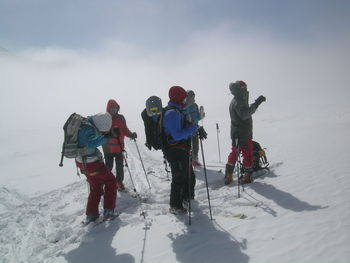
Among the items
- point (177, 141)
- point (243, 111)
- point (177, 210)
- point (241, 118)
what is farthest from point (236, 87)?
point (177, 210)

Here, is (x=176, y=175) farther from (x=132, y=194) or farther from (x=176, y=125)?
(x=132, y=194)

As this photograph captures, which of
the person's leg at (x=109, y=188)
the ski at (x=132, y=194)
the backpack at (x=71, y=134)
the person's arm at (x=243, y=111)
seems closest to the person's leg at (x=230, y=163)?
the person's arm at (x=243, y=111)

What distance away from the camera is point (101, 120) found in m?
5.10

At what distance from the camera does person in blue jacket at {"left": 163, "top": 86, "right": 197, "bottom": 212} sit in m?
4.82

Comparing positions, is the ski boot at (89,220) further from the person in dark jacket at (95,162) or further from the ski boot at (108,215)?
the ski boot at (108,215)

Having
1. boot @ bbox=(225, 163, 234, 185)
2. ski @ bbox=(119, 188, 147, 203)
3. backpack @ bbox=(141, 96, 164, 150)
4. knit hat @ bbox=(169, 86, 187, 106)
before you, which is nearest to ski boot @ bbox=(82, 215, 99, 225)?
ski @ bbox=(119, 188, 147, 203)

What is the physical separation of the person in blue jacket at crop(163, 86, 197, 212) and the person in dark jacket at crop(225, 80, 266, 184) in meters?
1.99

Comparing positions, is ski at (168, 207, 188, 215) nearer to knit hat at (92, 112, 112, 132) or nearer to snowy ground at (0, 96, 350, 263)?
snowy ground at (0, 96, 350, 263)

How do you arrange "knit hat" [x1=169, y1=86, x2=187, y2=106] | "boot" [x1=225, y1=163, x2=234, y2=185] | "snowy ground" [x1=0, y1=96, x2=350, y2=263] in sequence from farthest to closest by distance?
"boot" [x1=225, y1=163, x2=234, y2=185] → "knit hat" [x1=169, y1=86, x2=187, y2=106] → "snowy ground" [x1=0, y1=96, x2=350, y2=263]

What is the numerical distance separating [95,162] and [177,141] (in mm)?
1713

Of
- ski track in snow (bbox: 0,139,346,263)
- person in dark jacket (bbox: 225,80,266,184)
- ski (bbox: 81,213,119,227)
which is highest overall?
person in dark jacket (bbox: 225,80,266,184)

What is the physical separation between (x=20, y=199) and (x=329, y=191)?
8.25 meters

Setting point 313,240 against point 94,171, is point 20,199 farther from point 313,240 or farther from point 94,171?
point 313,240

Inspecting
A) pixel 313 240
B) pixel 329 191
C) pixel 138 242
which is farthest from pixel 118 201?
pixel 329 191
